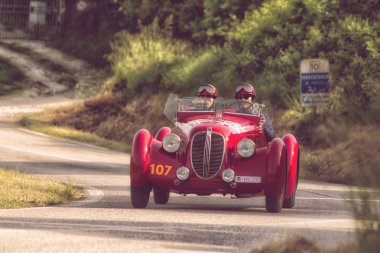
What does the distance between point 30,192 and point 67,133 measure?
18.6 meters

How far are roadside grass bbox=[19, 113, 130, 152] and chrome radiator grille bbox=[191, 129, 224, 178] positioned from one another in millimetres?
17048

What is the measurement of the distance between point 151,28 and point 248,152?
29.2 metres

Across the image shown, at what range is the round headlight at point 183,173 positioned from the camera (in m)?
16.8

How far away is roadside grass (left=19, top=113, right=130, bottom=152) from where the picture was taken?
115ft

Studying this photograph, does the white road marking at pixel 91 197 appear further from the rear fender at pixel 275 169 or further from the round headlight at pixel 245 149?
the rear fender at pixel 275 169

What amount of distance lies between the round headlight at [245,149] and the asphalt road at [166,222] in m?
0.82

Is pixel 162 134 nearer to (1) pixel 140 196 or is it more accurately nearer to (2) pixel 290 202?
(1) pixel 140 196

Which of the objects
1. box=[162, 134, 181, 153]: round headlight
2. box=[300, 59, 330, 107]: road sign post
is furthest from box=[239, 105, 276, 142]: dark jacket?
box=[300, 59, 330, 107]: road sign post

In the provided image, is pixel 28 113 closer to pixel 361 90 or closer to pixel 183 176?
pixel 361 90

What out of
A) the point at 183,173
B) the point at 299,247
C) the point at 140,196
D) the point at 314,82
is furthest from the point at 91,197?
the point at 314,82

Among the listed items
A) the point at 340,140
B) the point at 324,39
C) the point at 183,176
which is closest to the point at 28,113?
the point at 324,39

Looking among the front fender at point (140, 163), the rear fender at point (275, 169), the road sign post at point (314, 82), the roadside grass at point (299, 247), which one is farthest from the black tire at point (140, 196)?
the road sign post at point (314, 82)

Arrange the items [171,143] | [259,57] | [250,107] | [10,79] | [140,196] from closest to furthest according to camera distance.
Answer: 1. [171,143]
2. [140,196]
3. [250,107]
4. [259,57]
5. [10,79]

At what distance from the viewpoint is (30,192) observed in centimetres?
1858
